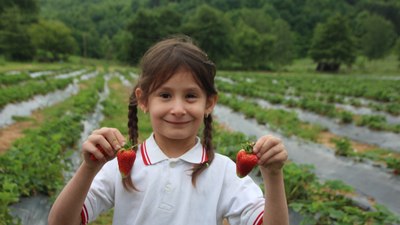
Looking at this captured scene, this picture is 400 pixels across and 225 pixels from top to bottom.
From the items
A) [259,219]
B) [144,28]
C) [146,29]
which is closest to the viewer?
[259,219]

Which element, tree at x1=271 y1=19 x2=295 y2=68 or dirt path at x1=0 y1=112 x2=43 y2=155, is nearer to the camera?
dirt path at x1=0 y1=112 x2=43 y2=155

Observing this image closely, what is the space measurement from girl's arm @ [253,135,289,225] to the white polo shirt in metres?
0.11

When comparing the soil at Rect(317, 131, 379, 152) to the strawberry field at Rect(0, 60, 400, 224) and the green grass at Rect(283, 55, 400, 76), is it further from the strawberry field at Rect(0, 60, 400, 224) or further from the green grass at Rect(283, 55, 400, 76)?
the green grass at Rect(283, 55, 400, 76)

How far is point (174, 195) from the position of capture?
5.55 feet

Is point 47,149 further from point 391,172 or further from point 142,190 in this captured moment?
point 391,172

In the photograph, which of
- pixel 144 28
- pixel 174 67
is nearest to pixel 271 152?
pixel 174 67

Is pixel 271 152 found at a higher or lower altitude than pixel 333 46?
higher

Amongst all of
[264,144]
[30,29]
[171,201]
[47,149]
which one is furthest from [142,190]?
[30,29]

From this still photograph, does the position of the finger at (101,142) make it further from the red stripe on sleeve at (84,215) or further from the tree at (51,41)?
the tree at (51,41)

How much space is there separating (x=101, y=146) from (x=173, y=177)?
391 mm

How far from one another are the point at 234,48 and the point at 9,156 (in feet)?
176

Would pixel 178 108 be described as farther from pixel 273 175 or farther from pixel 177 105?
pixel 273 175

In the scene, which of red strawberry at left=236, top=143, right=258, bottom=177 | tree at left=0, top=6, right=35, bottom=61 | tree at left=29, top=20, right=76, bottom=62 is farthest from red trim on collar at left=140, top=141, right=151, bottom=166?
tree at left=29, top=20, right=76, bottom=62

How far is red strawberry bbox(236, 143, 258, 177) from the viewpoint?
1.47m
